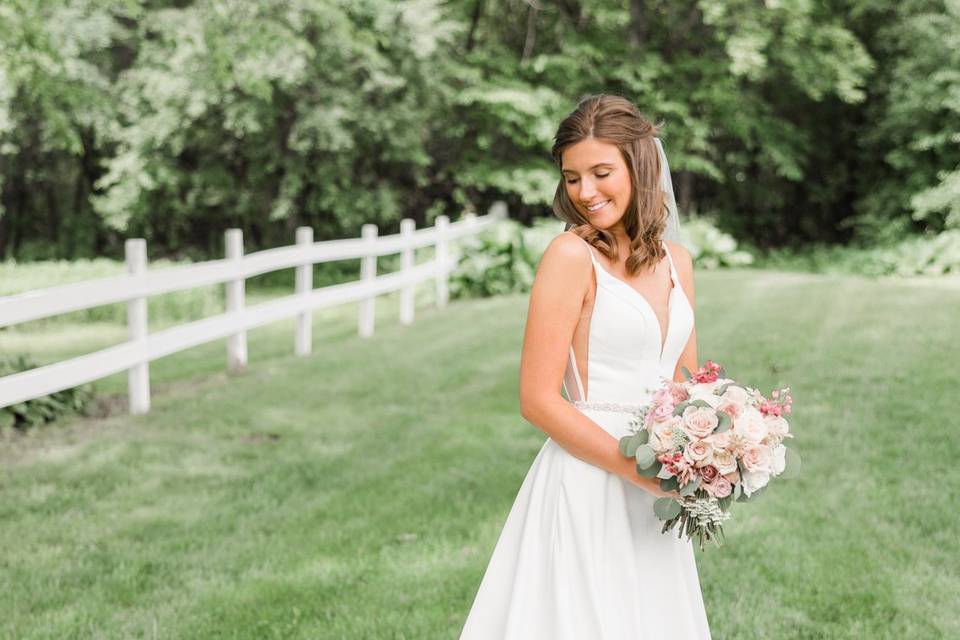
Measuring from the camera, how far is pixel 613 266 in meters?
2.43

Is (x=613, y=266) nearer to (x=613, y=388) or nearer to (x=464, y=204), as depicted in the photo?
(x=613, y=388)

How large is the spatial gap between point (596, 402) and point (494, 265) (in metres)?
12.3

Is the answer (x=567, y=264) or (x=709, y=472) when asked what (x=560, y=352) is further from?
(x=709, y=472)

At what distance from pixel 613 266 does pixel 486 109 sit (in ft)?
58.0

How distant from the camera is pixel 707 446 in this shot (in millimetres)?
2086

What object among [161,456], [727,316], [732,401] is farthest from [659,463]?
[727,316]

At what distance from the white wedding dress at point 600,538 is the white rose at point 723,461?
1.01 ft

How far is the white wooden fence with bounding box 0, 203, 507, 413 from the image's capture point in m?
6.18

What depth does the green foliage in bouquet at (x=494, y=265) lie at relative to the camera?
1463 centimetres

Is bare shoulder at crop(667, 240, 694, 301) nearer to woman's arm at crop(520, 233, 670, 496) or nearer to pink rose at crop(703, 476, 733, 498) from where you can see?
woman's arm at crop(520, 233, 670, 496)

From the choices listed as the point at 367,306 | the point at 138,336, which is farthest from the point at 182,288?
the point at 367,306

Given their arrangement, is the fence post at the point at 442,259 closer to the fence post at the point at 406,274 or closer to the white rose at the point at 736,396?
the fence post at the point at 406,274

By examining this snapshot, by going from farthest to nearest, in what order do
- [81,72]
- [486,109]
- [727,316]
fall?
[486,109] → [81,72] → [727,316]

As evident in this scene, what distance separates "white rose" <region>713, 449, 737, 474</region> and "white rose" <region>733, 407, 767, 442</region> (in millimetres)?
56
